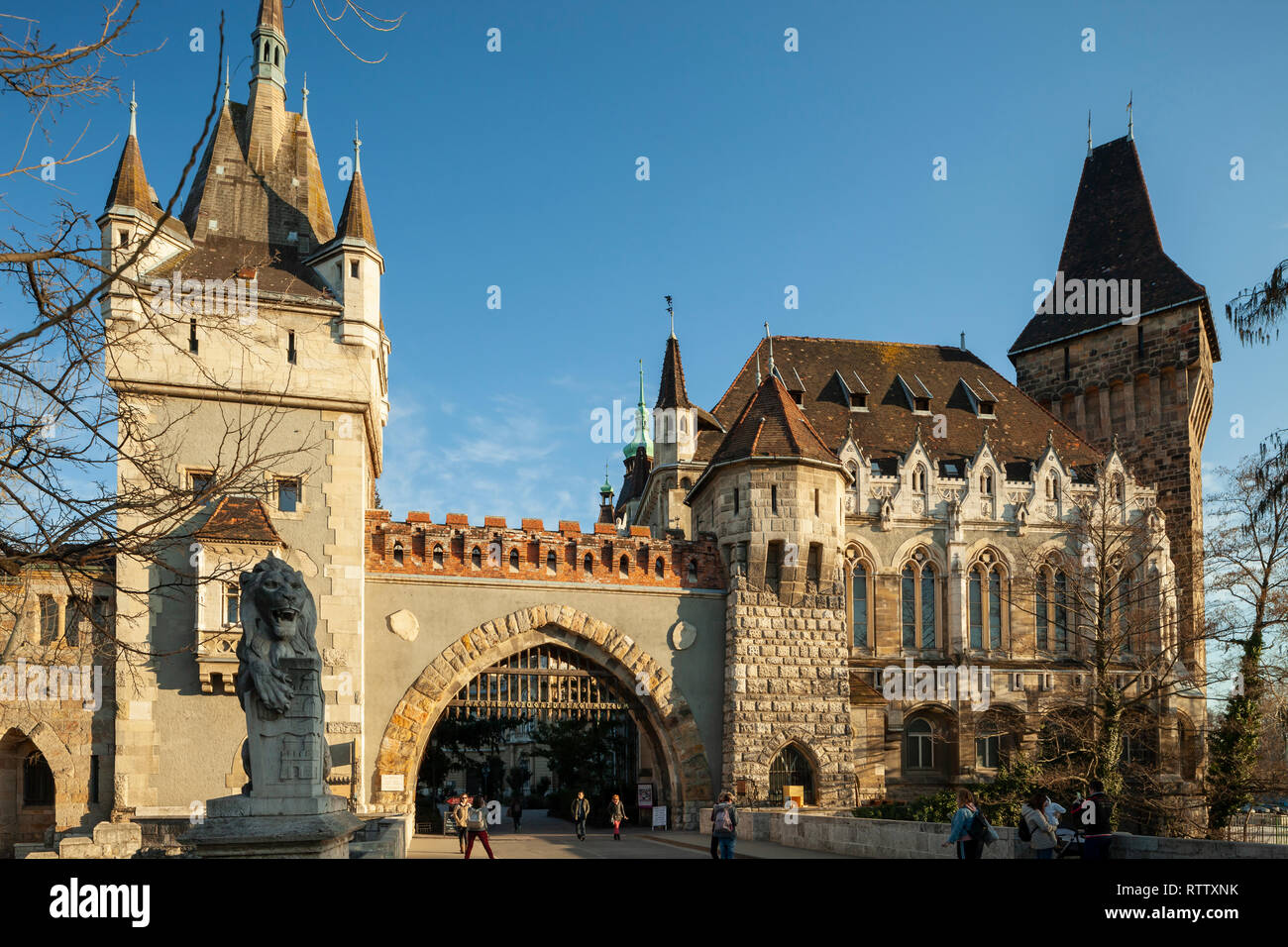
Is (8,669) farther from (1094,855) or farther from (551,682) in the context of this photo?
(1094,855)

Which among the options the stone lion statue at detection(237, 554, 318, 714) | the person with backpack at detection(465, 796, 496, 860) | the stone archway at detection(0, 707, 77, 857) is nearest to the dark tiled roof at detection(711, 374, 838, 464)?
the person with backpack at detection(465, 796, 496, 860)

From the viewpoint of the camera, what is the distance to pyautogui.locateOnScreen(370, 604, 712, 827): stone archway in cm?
2484

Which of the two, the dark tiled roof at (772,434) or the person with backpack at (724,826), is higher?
the dark tiled roof at (772,434)

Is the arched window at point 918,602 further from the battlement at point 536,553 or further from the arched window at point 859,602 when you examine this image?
the battlement at point 536,553

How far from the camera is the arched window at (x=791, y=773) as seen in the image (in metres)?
26.5

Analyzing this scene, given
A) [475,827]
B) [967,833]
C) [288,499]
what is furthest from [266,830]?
[288,499]

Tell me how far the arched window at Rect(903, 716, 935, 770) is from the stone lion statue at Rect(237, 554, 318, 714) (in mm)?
24030

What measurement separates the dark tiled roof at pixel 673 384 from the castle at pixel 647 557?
112mm

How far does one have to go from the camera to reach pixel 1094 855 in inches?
455

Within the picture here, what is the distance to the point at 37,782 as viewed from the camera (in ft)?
78.5

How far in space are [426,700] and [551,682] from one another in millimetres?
3547

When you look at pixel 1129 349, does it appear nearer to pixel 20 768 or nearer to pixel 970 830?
pixel 970 830

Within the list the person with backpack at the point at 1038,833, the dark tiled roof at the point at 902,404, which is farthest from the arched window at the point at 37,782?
the person with backpack at the point at 1038,833
